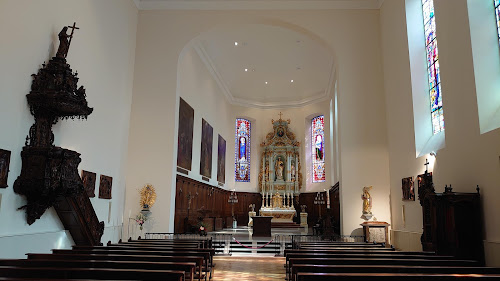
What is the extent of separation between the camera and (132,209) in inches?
516

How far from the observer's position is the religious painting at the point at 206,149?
62.4 feet

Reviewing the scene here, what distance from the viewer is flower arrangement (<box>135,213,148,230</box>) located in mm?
12670

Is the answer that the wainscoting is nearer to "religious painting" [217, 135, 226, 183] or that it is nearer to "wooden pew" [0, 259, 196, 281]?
"wooden pew" [0, 259, 196, 281]

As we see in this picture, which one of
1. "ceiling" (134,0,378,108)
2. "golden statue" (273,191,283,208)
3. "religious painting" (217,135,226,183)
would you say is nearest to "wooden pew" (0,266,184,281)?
"ceiling" (134,0,378,108)

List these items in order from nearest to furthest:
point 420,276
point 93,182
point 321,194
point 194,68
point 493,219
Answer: point 420,276
point 493,219
point 93,182
point 194,68
point 321,194

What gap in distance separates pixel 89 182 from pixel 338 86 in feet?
29.5

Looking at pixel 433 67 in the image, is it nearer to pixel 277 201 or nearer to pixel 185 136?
pixel 185 136

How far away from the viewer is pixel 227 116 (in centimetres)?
2539

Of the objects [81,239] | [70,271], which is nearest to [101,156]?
[81,239]

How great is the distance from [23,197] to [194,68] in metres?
11.4

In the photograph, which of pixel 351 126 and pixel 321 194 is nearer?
pixel 351 126

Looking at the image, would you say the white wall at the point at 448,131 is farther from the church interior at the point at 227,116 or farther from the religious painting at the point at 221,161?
the religious painting at the point at 221,161

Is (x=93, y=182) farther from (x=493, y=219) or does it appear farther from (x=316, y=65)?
(x=316, y=65)

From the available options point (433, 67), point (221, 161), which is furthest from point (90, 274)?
point (221, 161)
